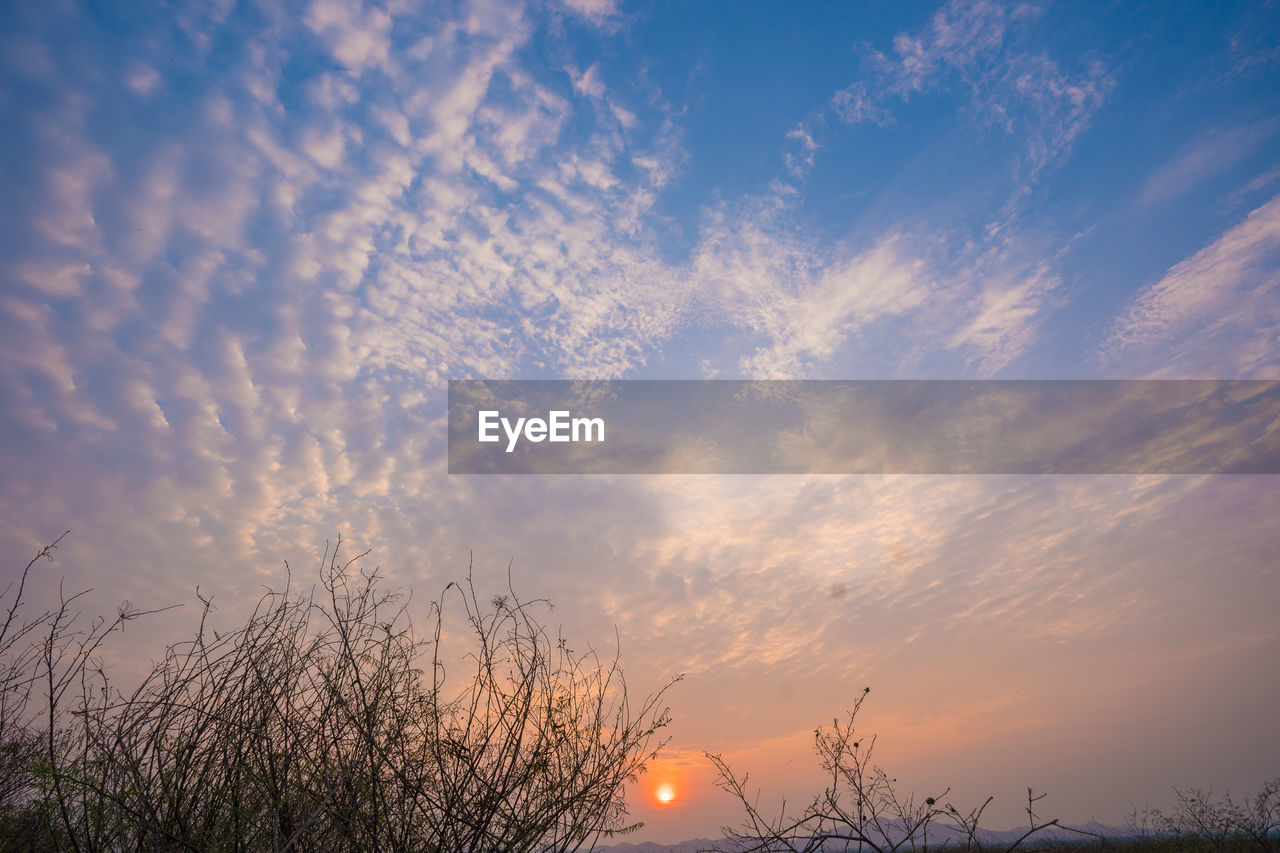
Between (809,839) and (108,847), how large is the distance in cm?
358

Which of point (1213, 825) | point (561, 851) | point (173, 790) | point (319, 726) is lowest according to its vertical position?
point (1213, 825)

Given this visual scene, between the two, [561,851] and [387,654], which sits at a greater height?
[387,654]

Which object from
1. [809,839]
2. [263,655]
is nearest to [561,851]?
[809,839]

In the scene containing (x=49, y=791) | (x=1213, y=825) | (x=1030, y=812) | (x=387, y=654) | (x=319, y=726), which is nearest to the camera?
(x=1030, y=812)

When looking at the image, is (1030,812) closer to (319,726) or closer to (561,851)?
(561,851)

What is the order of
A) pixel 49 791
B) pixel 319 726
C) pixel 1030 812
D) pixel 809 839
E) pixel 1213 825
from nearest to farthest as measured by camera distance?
pixel 809 839 → pixel 1030 812 → pixel 49 791 → pixel 319 726 → pixel 1213 825

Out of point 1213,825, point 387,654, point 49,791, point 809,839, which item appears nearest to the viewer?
point 809,839

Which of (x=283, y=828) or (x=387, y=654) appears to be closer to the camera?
(x=283, y=828)

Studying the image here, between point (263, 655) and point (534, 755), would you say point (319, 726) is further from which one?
point (534, 755)

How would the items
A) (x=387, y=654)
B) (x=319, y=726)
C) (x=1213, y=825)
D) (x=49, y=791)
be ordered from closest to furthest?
(x=49, y=791) → (x=319, y=726) → (x=387, y=654) → (x=1213, y=825)

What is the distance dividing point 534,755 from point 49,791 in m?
2.64

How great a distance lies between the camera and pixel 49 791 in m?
3.76

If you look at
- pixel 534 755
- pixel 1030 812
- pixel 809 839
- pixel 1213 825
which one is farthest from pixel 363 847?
pixel 1213 825

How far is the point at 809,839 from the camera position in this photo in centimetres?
316
